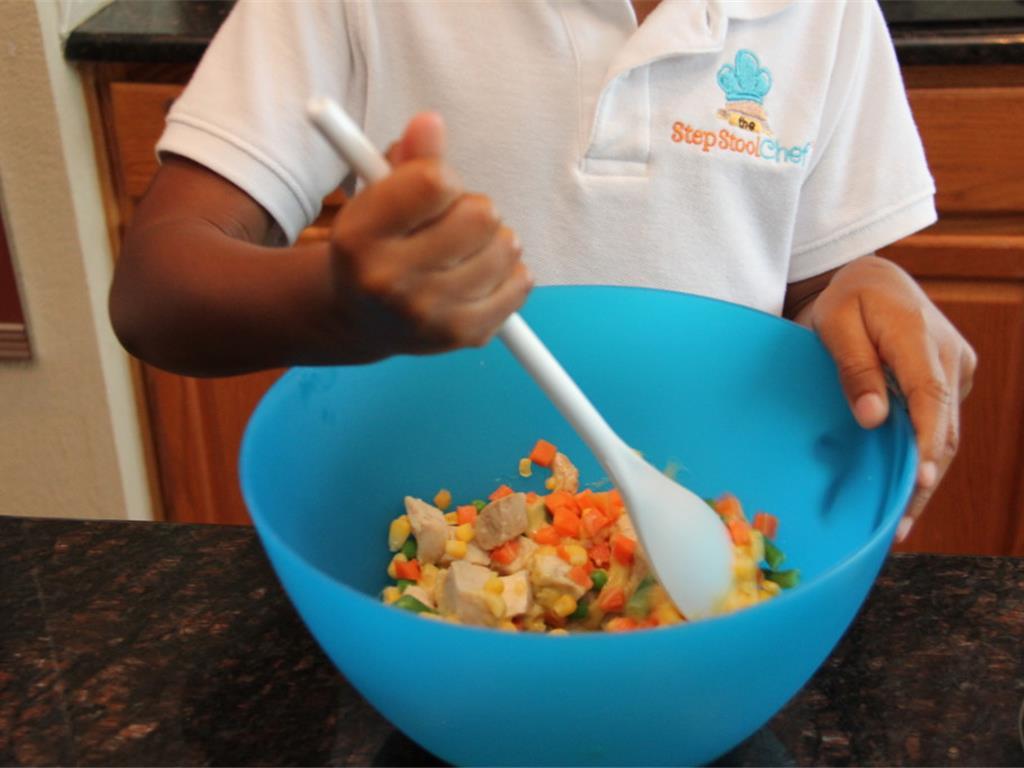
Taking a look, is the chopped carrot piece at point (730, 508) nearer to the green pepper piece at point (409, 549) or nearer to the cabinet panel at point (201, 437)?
the green pepper piece at point (409, 549)

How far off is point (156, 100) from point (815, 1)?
93 cm

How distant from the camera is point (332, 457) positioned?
28.1 inches

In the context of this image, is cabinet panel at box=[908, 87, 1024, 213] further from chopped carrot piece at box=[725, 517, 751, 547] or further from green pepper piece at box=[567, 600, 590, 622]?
green pepper piece at box=[567, 600, 590, 622]

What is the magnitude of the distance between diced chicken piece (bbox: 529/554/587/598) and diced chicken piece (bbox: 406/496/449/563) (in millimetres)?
71

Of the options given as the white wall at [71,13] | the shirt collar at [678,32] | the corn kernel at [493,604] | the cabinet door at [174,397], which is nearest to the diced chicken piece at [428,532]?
the corn kernel at [493,604]

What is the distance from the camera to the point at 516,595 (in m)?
0.65

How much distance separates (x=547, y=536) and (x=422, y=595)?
0.32 feet

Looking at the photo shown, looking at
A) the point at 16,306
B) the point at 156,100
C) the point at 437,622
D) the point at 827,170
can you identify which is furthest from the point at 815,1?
the point at 16,306

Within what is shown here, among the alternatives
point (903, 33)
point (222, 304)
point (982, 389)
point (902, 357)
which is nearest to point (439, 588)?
point (222, 304)

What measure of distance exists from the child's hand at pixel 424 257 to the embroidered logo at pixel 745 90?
463 mm

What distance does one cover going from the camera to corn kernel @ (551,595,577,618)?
26.1 inches

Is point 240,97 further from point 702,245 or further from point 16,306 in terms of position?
point 16,306

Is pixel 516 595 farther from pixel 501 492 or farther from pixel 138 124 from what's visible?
pixel 138 124

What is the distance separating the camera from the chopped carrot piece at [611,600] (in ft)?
2.20
